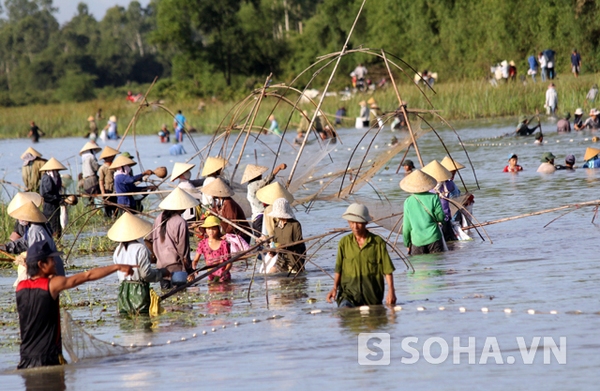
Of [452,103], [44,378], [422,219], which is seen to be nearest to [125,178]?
[422,219]

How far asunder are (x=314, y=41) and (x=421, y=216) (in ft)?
162

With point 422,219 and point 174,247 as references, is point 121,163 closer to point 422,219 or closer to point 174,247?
point 174,247

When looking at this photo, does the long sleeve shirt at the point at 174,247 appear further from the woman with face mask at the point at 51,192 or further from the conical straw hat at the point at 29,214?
the woman with face mask at the point at 51,192

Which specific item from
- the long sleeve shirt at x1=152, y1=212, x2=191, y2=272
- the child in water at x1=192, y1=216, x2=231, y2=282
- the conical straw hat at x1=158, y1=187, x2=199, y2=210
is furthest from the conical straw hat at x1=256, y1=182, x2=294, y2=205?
the long sleeve shirt at x1=152, y1=212, x2=191, y2=272

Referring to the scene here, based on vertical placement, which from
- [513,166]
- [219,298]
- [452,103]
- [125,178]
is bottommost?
[219,298]

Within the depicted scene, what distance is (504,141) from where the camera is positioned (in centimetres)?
2581

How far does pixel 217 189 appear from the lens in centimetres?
1118

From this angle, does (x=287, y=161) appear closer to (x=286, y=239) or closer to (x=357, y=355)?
(x=286, y=239)

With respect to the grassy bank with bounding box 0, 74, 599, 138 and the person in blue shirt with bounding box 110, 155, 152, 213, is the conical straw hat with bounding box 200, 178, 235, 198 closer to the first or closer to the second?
the person in blue shirt with bounding box 110, 155, 152, 213

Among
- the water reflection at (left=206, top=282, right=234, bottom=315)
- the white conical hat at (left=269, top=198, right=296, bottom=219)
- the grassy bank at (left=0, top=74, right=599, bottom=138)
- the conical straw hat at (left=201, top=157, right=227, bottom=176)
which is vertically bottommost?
the water reflection at (left=206, top=282, right=234, bottom=315)

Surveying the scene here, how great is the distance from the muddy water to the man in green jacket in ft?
0.53

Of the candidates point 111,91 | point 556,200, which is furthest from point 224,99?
point 556,200

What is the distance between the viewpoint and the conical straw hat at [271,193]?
34.0 feet

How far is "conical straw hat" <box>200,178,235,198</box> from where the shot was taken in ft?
36.6
